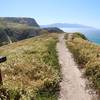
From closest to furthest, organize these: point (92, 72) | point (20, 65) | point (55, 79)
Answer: point (55, 79) < point (92, 72) < point (20, 65)

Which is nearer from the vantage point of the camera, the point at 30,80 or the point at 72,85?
the point at 72,85

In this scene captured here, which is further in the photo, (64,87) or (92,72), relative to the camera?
(92,72)

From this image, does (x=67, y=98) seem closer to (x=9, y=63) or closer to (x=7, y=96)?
(x=7, y=96)

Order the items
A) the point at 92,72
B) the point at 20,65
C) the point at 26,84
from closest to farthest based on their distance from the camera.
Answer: the point at 26,84 → the point at 92,72 → the point at 20,65

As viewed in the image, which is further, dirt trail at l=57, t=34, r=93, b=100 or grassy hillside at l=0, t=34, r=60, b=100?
dirt trail at l=57, t=34, r=93, b=100

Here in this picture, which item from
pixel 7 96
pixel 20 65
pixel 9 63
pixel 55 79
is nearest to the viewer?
pixel 7 96

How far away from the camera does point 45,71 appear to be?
25359 millimetres

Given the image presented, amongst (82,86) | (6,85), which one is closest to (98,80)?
(82,86)

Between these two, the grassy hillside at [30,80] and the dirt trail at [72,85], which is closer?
the grassy hillside at [30,80]

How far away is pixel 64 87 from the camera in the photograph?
21109 millimetres

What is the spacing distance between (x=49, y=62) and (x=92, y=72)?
6496 mm

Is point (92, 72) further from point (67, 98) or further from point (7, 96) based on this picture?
point (7, 96)

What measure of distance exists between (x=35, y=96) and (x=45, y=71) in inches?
270

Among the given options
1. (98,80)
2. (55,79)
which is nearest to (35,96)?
(55,79)
